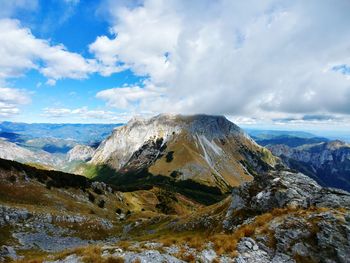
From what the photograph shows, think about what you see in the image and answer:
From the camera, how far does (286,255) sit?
2395 cm

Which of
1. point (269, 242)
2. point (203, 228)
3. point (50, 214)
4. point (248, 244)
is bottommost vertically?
point (203, 228)

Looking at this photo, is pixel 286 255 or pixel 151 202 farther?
pixel 151 202

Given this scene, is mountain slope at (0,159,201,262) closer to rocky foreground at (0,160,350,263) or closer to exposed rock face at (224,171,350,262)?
rocky foreground at (0,160,350,263)

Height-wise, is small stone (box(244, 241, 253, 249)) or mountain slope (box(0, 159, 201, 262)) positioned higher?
small stone (box(244, 241, 253, 249))

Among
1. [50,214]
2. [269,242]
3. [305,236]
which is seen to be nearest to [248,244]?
[269,242]

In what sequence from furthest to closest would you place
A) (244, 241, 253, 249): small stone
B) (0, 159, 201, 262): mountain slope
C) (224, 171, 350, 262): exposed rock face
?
(0, 159, 201, 262): mountain slope < (244, 241, 253, 249): small stone < (224, 171, 350, 262): exposed rock face

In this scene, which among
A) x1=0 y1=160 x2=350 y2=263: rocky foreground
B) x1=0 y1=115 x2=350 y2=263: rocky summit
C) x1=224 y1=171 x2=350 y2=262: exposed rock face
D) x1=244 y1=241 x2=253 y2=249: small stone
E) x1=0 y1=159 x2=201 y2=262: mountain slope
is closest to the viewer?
x1=0 y1=160 x2=350 y2=263: rocky foreground

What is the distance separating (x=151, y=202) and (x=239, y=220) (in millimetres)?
160914

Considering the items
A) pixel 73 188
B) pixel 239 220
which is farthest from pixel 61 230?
pixel 73 188

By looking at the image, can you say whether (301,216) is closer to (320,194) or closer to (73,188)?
(320,194)

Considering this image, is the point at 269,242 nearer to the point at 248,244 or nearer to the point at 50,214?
the point at 248,244

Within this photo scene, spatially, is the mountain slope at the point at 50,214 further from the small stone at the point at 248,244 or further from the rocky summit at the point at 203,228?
A: the small stone at the point at 248,244

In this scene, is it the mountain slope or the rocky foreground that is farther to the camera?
the mountain slope

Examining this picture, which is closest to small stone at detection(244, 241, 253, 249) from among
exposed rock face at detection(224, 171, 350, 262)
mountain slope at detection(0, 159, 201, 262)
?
exposed rock face at detection(224, 171, 350, 262)
